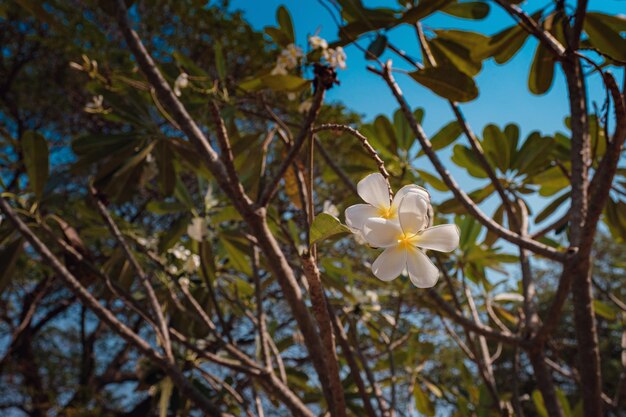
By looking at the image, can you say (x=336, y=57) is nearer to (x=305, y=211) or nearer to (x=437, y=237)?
(x=305, y=211)

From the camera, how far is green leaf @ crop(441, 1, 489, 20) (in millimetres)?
998

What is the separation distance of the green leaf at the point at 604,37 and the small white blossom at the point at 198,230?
2.77ft

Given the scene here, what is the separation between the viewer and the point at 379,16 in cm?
81

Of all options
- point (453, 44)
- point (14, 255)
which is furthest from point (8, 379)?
point (453, 44)

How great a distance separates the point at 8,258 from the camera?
3.35 feet

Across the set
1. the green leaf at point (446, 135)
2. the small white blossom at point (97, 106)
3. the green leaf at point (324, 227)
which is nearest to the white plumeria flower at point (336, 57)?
the green leaf at point (446, 135)

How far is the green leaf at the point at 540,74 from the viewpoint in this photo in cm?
106

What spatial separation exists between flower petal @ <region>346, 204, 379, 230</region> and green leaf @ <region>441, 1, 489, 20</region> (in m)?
0.80

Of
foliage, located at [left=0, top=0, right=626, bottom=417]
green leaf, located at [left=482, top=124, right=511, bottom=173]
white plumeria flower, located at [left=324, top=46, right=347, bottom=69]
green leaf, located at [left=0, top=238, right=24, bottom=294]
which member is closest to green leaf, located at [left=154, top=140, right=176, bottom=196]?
foliage, located at [left=0, top=0, right=626, bottom=417]

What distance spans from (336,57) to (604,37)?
480 millimetres

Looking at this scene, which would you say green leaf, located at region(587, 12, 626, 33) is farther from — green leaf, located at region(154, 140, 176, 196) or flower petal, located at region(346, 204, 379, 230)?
green leaf, located at region(154, 140, 176, 196)

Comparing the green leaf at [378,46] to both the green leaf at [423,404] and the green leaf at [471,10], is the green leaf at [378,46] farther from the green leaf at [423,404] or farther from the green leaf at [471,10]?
the green leaf at [423,404]

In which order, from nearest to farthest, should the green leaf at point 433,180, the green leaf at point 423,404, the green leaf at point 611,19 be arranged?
the green leaf at point 611,19 < the green leaf at point 433,180 < the green leaf at point 423,404

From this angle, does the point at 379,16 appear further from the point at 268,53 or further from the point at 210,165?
the point at 268,53
